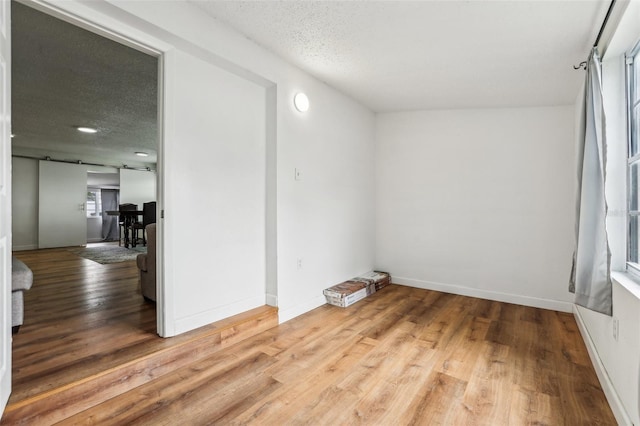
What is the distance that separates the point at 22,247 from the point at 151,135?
4.40 metres

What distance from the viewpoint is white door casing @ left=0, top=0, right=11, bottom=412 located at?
1.37 m

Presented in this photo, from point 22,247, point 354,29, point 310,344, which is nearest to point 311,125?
point 354,29

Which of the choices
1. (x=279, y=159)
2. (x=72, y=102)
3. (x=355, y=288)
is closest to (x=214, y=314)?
(x=279, y=159)

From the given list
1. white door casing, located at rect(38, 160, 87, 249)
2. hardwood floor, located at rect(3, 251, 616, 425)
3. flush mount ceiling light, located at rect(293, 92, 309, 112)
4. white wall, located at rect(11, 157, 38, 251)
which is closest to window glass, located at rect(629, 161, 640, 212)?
hardwood floor, located at rect(3, 251, 616, 425)

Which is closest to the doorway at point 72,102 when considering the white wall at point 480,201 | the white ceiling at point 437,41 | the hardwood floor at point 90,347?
Result: the hardwood floor at point 90,347

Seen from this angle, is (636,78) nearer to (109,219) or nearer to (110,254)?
(110,254)

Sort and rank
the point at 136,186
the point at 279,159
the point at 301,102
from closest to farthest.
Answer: the point at 279,159 → the point at 301,102 → the point at 136,186

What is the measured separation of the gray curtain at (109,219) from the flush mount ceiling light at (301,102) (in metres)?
8.39

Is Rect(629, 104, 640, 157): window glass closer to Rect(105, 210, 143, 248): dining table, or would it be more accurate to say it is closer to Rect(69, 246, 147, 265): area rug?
Rect(69, 246, 147, 265): area rug

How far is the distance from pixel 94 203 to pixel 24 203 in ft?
6.39

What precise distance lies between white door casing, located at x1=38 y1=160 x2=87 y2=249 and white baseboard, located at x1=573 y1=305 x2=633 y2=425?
9478 millimetres

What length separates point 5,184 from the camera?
1.42 m

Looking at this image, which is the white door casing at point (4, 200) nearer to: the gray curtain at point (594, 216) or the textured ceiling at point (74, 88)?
the textured ceiling at point (74, 88)

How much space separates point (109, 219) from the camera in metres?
8.98
